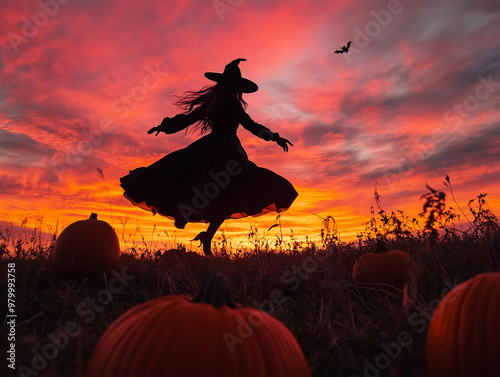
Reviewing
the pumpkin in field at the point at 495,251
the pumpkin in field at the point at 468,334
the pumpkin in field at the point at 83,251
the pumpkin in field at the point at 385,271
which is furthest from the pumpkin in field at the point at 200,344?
the pumpkin in field at the point at 83,251

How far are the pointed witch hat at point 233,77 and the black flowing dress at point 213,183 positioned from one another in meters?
0.48

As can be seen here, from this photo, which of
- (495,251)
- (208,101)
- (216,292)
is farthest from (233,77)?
(216,292)

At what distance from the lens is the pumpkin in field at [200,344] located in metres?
1.57

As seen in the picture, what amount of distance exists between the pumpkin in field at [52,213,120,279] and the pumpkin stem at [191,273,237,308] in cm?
358

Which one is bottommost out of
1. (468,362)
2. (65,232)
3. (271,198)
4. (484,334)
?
(468,362)

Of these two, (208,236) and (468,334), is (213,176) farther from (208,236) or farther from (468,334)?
(468,334)

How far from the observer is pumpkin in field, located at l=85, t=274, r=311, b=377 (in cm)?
157

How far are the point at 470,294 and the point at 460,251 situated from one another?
3.44 meters

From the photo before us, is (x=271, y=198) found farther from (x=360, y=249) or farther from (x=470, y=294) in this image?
(x=470, y=294)

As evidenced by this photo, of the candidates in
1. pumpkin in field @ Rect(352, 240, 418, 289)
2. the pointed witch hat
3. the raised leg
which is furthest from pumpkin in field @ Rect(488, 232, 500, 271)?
the pointed witch hat

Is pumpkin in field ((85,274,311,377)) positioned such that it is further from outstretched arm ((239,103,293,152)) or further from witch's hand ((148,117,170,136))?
witch's hand ((148,117,170,136))

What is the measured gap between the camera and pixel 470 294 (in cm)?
210

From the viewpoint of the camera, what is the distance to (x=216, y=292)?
181cm

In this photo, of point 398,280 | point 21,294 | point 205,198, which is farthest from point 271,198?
point 21,294
